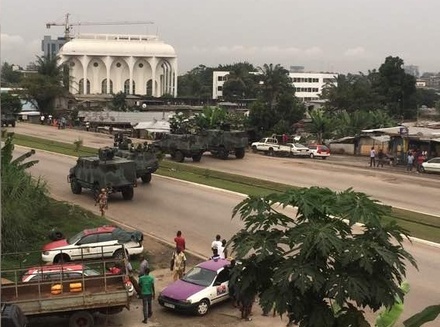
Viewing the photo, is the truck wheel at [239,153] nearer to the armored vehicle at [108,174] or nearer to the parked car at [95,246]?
the armored vehicle at [108,174]

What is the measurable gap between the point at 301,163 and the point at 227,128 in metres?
5.31

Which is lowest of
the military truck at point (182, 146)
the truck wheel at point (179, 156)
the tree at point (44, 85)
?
the truck wheel at point (179, 156)

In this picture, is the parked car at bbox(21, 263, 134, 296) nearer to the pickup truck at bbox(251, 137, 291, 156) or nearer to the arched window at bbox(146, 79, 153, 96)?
the pickup truck at bbox(251, 137, 291, 156)

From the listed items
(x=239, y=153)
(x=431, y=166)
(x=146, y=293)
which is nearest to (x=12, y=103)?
(x=239, y=153)

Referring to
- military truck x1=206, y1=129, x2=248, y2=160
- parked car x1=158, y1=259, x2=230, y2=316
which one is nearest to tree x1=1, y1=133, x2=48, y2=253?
parked car x1=158, y1=259, x2=230, y2=316

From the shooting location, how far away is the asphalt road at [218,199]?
17.5 meters

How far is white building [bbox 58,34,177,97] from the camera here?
136625mm

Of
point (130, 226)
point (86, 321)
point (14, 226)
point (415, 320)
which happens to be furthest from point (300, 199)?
point (130, 226)

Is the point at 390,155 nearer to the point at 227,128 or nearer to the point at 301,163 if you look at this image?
the point at 301,163

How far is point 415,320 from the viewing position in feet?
12.7

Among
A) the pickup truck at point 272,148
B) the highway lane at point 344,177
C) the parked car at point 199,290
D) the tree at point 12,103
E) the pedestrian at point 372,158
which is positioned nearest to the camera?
the parked car at point 199,290

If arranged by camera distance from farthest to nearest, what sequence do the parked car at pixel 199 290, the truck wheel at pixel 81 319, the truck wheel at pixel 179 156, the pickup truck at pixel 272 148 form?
1. the pickup truck at pixel 272 148
2. the truck wheel at pixel 179 156
3. the parked car at pixel 199 290
4. the truck wheel at pixel 81 319

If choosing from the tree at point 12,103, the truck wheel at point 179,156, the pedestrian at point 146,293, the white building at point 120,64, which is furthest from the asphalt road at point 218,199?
the white building at point 120,64

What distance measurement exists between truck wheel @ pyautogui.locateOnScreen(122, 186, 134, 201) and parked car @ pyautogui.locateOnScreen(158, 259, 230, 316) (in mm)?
11994
